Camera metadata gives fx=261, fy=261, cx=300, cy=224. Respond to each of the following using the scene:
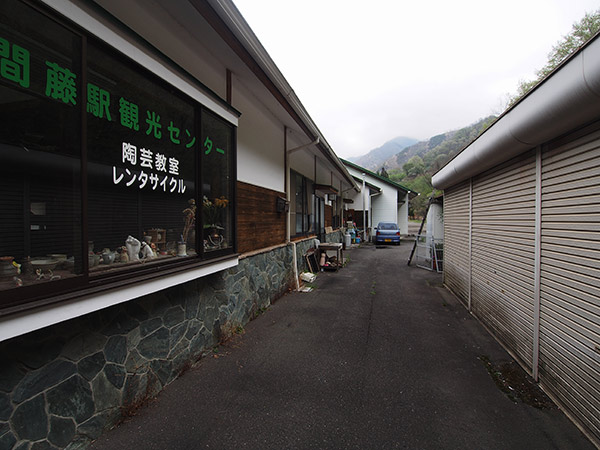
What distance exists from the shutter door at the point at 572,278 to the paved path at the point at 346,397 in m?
0.31

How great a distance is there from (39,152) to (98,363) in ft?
5.46

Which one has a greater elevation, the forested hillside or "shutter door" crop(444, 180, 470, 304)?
the forested hillside

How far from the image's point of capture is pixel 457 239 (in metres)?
5.96

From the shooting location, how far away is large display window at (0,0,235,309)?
163 centimetres

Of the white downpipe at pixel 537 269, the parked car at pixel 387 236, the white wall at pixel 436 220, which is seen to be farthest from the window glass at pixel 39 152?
the parked car at pixel 387 236

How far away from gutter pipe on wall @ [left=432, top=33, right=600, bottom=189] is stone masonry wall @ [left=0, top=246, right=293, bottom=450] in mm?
3940

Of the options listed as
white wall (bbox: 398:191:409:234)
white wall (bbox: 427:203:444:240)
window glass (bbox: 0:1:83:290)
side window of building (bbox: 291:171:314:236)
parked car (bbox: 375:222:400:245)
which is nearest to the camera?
window glass (bbox: 0:1:83:290)

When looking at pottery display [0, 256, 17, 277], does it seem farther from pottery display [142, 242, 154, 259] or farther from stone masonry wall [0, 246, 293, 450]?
pottery display [142, 242, 154, 259]

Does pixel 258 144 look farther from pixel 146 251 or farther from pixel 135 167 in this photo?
pixel 146 251

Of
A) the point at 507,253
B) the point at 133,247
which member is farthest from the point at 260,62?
the point at 507,253

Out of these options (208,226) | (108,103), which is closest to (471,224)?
(208,226)

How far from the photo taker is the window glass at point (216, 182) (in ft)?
9.88

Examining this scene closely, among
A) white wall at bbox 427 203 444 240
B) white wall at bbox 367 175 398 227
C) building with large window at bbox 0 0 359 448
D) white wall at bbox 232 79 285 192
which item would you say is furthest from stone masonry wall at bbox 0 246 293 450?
white wall at bbox 367 175 398 227

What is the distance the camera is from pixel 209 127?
3.05 meters
